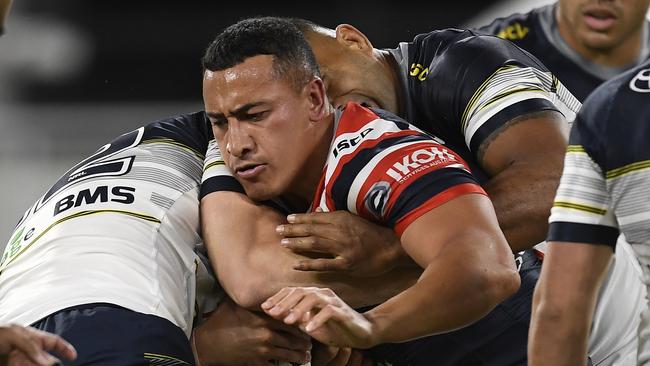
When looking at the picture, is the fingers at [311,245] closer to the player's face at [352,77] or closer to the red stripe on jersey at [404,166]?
the red stripe on jersey at [404,166]

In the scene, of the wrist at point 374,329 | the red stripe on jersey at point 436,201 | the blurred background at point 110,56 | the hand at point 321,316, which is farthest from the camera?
the blurred background at point 110,56

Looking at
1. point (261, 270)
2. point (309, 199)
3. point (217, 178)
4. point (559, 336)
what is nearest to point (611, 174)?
point (559, 336)

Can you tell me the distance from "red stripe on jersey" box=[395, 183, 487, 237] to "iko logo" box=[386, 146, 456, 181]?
78 mm

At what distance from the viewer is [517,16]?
434cm

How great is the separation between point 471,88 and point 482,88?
3cm

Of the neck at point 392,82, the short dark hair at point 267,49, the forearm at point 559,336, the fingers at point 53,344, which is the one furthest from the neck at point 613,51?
the fingers at point 53,344

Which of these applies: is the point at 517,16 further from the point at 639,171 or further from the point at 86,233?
the point at 639,171

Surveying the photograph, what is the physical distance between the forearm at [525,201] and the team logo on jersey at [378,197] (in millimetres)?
343

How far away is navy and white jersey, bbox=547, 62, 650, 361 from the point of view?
70.3 inches

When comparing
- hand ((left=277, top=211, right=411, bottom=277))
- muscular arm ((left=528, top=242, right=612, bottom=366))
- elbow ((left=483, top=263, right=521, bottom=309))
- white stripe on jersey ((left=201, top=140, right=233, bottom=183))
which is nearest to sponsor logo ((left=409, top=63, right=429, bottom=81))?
white stripe on jersey ((left=201, top=140, right=233, bottom=183))

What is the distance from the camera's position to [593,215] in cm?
183

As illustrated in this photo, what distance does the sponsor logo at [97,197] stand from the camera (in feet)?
8.43

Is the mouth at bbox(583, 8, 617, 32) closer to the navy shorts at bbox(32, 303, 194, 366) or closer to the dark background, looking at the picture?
the dark background

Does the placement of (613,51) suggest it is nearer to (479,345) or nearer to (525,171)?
(525,171)
